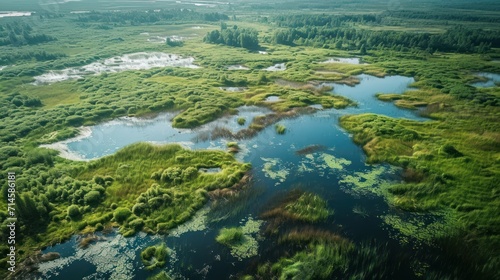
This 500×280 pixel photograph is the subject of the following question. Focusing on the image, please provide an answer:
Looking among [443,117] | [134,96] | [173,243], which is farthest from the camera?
[134,96]

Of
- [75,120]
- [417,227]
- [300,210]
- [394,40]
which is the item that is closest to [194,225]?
[300,210]

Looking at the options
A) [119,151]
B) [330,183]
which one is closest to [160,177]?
[119,151]

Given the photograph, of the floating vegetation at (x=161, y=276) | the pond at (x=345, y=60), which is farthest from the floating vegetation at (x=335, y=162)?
the pond at (x=345, y=60)

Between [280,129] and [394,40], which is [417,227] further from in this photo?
[394,40]

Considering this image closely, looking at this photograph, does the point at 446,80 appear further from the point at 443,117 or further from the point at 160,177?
the point at 160,177

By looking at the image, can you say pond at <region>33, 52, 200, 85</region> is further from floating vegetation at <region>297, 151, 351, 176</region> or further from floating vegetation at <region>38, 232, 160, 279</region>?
floating vegetation at <region>38, 232, 160, 279</region>

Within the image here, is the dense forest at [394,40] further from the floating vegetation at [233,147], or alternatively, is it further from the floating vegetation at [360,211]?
the floating vegetation at [360,211]
